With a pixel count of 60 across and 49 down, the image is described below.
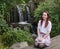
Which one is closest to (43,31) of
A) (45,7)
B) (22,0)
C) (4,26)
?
(22,0)

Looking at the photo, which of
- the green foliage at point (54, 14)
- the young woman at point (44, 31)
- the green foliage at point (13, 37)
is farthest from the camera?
the green foliage at point (54, 14)

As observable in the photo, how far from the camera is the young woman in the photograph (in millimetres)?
7957

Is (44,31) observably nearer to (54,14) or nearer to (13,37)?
(13,37)

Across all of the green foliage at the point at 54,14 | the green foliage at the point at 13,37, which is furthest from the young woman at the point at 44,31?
the green foliage at the point at 54,14

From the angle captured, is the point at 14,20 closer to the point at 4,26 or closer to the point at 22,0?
the point at 4,26

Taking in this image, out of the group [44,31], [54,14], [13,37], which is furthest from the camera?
[54,14]

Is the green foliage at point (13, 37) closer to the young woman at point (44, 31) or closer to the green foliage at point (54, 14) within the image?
the green foliage at point (54, 14)

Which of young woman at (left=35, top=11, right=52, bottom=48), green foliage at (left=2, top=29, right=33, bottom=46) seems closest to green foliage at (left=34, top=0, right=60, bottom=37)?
green foliage at (left=2, top=29, right=33, bottom=46)

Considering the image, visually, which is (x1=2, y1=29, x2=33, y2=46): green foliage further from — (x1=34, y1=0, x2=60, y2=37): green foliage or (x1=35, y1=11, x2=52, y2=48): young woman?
(x1=35, y1=11, x2=52, y2=48): young woman

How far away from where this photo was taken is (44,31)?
814 cm

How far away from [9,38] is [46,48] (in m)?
3.80

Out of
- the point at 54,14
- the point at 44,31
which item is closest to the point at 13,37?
the point at 54,14

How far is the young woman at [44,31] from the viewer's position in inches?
313

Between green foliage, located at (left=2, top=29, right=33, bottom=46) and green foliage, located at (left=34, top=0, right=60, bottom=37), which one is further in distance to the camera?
green foliage, located at (left=34, top=0, right=60, bottom=37)
